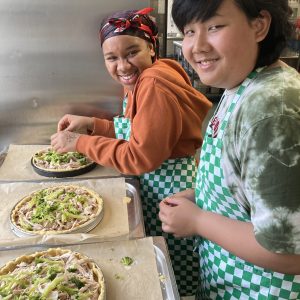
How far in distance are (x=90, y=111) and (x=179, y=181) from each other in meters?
0.86

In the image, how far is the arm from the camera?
28.7 inches

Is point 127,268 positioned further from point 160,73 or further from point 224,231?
point 160,73

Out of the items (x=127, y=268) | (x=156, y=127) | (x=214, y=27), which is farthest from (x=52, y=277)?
(x=214, y=27)

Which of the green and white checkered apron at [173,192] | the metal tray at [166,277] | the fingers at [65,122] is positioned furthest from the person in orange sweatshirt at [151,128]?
the metal tray at [166,277]

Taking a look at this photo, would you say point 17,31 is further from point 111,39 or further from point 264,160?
point 264,160

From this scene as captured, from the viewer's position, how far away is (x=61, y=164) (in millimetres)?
1653

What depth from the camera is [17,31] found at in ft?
6.00

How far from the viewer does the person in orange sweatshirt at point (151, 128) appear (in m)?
1.26

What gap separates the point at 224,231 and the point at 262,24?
1.73 feet

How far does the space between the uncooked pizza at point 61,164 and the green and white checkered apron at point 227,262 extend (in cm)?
78

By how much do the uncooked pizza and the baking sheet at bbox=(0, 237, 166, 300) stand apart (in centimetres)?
53

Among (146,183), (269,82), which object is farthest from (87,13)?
(269,82)

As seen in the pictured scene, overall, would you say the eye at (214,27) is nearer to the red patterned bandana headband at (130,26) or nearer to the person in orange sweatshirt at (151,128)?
the person in orange sweatshirt at (151,128)

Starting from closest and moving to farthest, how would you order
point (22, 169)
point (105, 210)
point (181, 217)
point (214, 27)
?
point (214, 27) < point (181, 217) < point (105, 210) < point (22, 169)
